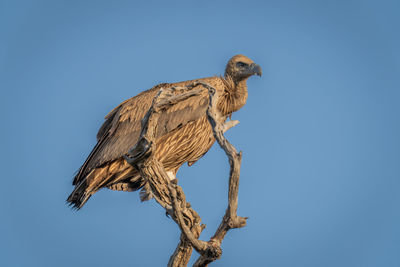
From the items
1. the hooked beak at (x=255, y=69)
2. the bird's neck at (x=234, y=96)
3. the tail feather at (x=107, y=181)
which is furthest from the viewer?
the bird's neck at (x=234, y=96)

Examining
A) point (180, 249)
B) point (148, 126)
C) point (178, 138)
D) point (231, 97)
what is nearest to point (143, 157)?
point (148, 126)

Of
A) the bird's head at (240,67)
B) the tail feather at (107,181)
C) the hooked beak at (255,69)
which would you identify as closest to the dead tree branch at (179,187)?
the tail feather at (107,181)

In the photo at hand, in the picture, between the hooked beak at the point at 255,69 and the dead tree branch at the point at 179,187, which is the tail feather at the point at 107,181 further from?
the hooked beak at the point at 255,69

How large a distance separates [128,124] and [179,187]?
3172mm

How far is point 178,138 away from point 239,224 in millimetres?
3334

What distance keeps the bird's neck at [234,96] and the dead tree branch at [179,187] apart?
8.34 feet

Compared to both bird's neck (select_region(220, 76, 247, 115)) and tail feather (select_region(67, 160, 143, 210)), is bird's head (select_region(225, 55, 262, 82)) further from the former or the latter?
tail feather (select_region(67, 160, 143, 210))

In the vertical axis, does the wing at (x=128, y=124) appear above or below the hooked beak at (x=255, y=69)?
below

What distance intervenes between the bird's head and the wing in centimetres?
55

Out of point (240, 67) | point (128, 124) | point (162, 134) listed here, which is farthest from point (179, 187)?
point (240, 67)

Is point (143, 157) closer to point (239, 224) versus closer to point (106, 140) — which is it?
point (239, 224)

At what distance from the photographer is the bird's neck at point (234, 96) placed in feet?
30.4

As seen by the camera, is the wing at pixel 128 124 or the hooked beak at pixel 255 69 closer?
the wing at pixel 128 124

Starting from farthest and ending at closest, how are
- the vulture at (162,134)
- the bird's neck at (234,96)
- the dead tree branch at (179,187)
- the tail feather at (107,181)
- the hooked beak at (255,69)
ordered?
the bird's neck at (234,96), the hooked beak at (255,69), the vulture at (162,134), the tail feather at (107,181), the dead tree branch at (179,187)
